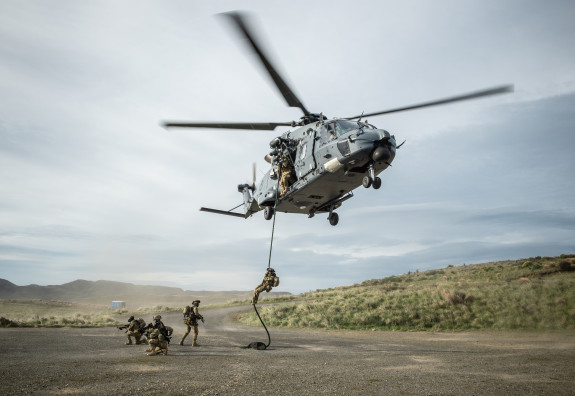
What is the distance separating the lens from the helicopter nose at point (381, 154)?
1128 cm

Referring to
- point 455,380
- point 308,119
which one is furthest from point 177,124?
point 455,380

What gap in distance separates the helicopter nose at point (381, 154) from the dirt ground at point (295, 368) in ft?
21.0

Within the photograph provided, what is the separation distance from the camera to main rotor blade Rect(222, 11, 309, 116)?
28.1ft

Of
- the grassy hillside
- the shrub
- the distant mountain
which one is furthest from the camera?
the distant mountain

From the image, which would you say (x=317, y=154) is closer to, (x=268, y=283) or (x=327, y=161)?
(x=327, y=161)

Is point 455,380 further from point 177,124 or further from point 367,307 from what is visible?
point 367,307

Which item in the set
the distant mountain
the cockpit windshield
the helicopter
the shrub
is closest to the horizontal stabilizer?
the helicopter

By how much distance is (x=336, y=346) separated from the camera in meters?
16.7

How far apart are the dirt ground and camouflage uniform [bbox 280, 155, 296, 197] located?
21.3 ft

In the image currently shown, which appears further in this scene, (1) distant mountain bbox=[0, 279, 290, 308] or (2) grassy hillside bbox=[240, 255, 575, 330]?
(1) distant mountain bbox=[0, 279, 290, 308]

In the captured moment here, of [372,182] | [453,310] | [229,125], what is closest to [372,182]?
[372,182]

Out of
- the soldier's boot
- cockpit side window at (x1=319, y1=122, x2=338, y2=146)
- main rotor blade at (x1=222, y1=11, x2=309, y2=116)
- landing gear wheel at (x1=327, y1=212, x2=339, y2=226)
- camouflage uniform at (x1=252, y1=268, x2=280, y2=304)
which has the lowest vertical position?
the soldier's boot

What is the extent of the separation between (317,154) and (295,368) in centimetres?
721

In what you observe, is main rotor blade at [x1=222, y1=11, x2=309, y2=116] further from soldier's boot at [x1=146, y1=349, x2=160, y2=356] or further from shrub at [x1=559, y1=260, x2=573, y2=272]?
shrub at [x1=559, y1=260, x2=573, y2=272]
